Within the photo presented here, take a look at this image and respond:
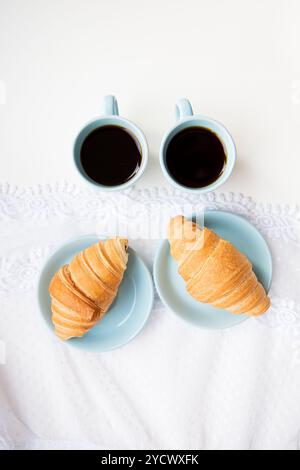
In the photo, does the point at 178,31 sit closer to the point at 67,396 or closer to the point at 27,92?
the point at 27,92

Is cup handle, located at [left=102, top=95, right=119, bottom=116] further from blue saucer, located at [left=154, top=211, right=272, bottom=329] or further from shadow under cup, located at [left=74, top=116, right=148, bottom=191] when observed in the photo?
blue saucer, located at [left=154, top=211, right=272, bottom=329]

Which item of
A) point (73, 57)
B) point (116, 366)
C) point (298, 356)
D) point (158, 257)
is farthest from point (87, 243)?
point (298, 356)

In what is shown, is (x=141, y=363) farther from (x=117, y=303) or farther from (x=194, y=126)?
(x=194, y=126)

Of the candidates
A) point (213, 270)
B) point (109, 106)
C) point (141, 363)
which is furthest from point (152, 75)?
point (141, 363)

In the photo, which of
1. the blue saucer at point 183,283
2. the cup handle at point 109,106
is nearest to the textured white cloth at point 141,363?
the blue saucer at point 183,283

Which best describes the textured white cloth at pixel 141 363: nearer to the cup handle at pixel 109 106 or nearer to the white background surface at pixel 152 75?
the white background surface at pixel 152 75

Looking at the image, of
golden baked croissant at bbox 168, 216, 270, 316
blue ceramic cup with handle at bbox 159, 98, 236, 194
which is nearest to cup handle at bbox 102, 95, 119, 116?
blue ceramic cup with handle at bbox 159, 98, 236, 194
